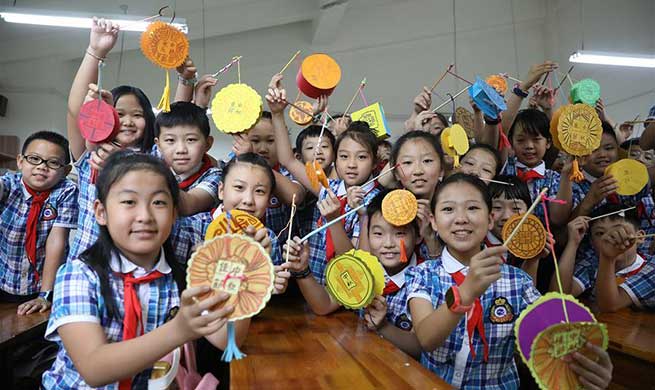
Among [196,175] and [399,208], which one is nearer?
[399,208]

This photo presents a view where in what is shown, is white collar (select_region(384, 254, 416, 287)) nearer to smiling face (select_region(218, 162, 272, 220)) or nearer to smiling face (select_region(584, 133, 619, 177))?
smiling face (select_region(218, 162, 272, 220))

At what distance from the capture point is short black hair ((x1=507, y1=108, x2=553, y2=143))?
274 centimetres

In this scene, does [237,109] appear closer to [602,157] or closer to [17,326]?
[17,326]

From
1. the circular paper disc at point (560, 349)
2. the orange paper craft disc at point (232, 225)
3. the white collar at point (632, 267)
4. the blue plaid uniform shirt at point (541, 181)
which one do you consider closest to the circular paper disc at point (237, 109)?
the orange paper craft disc at point (232, 225)

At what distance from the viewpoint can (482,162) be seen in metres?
2.39

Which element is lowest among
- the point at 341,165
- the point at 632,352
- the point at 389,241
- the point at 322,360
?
the point at 632,352

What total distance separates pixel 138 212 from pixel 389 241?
1.04 m

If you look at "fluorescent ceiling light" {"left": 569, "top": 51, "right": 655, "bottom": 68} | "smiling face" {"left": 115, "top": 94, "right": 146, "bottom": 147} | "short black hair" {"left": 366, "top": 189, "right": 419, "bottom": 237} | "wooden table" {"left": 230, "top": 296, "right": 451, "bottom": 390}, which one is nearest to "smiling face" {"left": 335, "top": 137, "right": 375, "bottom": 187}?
"short black hair" {"left": 366, "top": 189, "right": 419, "bottom": 237}

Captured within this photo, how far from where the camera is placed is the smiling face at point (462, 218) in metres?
1.62

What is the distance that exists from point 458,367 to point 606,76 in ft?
28.2

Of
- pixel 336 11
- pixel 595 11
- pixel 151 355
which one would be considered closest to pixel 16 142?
pixel 336 11

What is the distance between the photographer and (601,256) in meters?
2.21

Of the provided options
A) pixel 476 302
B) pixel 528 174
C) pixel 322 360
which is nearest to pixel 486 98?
pixel 528 174

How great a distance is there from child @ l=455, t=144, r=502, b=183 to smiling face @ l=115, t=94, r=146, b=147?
1489 mm
